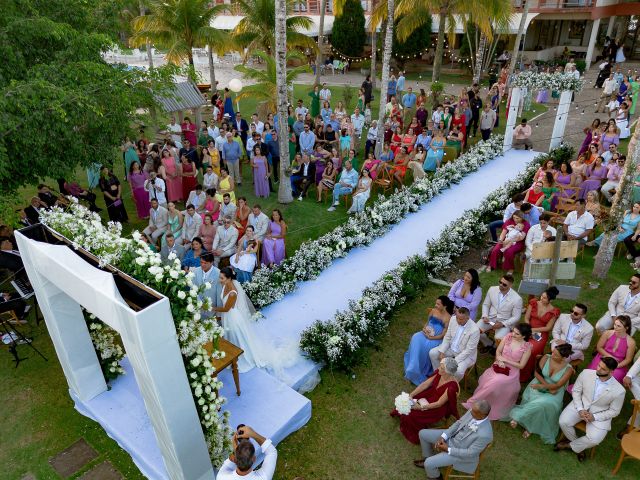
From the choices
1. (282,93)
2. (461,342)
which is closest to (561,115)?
(282,93)

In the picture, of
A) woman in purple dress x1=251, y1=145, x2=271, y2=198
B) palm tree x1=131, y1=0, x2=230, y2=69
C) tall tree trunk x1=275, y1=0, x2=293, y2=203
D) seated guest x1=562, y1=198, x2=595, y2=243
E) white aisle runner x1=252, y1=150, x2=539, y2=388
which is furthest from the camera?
palm tree x1=131, y1=0, x2=230, y2=69

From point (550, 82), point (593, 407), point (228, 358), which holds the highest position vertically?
point (550, 82)

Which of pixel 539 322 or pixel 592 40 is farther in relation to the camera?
pixel 592 40

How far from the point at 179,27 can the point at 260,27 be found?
3531 mm

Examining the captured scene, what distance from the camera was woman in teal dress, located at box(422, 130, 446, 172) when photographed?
1452 centimetres

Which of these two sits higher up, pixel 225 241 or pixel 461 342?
pixel 225 241

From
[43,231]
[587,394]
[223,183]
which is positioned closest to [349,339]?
[587,394]

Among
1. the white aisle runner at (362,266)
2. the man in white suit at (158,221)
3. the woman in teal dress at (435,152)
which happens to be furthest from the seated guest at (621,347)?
the woman in teal dress at (435,152)

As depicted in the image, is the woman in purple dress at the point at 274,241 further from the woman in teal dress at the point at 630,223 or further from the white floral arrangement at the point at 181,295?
the woman in teal dress at the point at 630,223

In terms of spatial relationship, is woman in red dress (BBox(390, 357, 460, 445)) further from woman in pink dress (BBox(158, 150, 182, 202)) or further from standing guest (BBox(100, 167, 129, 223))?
woman in pink dress (BBox(158, 150, 182, 202))

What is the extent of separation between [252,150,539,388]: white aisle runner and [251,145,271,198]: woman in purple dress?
4.04 meters

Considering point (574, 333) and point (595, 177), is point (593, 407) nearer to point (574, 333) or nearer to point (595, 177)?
point (574, 333)

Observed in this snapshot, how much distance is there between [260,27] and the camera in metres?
21.0

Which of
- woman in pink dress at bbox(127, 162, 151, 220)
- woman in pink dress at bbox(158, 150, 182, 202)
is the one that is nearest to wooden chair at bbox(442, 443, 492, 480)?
woman in pink dress at bbox(127, 162, 151, 220)
